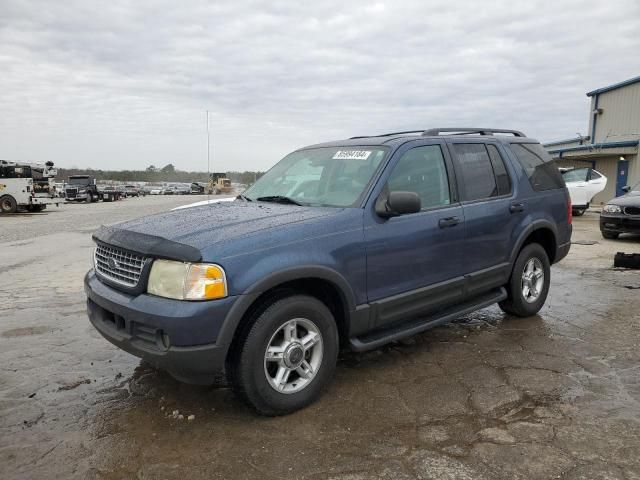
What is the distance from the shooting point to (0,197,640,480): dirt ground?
270cm

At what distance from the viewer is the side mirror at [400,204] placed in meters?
3.52

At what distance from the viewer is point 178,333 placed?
111 inches

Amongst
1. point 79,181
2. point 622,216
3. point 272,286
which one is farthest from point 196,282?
point 79,181

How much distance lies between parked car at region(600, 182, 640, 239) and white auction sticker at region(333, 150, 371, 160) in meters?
8.81

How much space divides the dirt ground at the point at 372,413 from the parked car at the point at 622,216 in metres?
6.33

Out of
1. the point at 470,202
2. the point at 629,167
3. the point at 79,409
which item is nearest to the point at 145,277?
the point at 79,409

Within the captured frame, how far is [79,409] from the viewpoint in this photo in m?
3.35

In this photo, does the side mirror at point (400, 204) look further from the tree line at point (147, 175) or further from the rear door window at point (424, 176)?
the tree line at point (147, 175)

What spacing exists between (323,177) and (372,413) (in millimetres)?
1911

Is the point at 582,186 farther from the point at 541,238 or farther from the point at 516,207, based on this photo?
the point at 516,207

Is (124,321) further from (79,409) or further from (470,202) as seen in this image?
(470,202)

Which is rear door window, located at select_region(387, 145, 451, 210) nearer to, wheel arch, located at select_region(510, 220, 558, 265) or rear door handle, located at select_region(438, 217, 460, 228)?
rear door handle, located at select_region(438, 217, 460, 228)

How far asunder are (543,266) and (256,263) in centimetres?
369

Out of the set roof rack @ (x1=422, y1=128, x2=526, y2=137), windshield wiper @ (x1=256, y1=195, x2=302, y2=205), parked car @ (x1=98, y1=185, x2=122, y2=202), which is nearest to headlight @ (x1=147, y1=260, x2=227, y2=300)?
windshield wiper @ (x1=256, y1=195, x2=302, y2=205)
